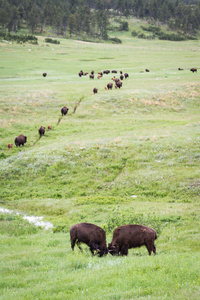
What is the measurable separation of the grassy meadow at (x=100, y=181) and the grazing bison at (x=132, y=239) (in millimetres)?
578

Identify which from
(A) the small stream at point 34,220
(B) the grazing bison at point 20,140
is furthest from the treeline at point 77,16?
(A) the small stream at point 34,220

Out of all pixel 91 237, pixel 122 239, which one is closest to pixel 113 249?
pixel 122 239

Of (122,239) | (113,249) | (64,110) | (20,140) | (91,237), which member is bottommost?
(20,140)

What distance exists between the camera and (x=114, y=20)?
623 ft

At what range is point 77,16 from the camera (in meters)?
151

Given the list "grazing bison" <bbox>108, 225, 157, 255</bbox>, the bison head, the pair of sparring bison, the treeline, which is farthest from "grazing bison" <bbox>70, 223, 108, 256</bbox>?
the treeline

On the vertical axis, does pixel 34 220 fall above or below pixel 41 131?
below

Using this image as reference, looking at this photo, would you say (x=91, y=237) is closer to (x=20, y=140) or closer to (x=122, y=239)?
(x=122, y=239)

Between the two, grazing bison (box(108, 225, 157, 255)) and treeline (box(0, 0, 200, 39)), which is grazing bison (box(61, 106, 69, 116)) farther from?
treeline (box(0, 0, 200, 39))

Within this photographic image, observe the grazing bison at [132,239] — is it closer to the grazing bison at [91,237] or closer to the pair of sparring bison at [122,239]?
the pair of sparring bison at [122,239]

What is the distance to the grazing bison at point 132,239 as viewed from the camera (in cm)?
1070

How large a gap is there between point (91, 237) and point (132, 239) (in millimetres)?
1512

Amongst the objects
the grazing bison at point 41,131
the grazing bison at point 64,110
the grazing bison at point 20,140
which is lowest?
the grazing bison at point 20,140

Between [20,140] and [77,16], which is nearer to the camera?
[20,140]
